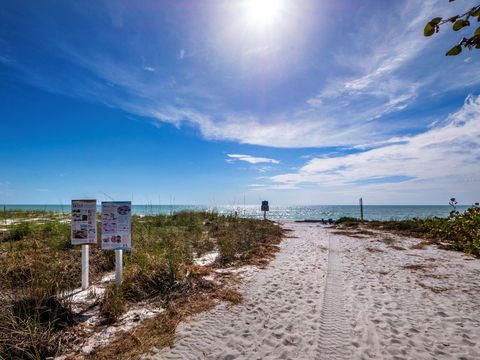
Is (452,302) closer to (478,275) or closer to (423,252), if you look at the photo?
(478,275)

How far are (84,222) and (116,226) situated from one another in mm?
628

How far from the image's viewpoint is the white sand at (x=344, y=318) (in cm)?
316

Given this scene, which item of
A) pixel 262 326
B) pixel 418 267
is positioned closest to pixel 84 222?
pixel 262 326

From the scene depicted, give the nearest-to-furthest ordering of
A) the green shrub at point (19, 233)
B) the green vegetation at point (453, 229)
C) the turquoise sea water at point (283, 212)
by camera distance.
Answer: the green shrub at point (19, 233) < the green vegetation at point (453, 229) < the turquoise sea water at point (283, 212)

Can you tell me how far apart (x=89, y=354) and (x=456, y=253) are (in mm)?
11302

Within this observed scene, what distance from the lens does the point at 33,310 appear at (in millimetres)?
3508

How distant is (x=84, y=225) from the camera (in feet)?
15.7

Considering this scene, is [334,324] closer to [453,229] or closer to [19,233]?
[19,233]

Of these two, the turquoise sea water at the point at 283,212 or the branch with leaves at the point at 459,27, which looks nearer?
the branch with leaves at the point at 459,27

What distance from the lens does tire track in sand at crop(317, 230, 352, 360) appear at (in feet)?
10.3

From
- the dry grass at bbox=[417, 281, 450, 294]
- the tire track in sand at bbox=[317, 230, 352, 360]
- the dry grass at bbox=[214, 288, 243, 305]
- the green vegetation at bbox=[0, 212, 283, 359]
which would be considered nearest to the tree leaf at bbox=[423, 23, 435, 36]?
the tire track in sand at bbox=[317, 230, 352, 360]

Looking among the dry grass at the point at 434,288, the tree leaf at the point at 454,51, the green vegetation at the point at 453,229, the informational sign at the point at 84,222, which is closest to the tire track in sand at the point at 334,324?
the dry grass at the point at 434,288

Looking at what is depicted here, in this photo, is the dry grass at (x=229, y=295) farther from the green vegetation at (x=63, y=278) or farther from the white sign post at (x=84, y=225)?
the white sign post at (x=84, y=225)

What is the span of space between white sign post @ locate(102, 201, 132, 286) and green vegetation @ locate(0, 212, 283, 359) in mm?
551
